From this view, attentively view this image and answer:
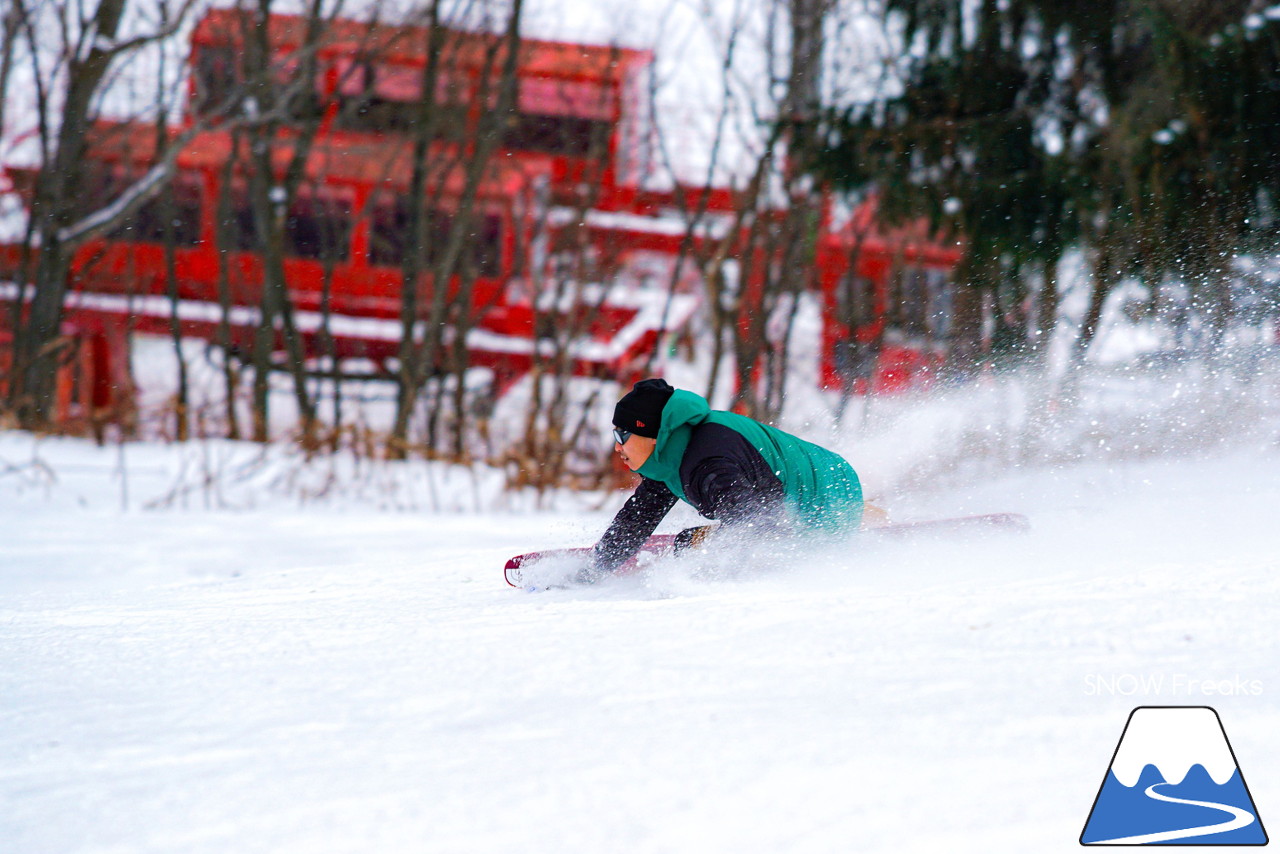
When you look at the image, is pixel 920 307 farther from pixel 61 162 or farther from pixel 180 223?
pixel 180 223

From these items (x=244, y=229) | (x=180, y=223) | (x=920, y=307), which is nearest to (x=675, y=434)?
(x=920, y=307)

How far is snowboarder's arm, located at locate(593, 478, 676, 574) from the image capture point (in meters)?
3.69

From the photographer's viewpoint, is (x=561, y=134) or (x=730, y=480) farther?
(x=561, y=134)

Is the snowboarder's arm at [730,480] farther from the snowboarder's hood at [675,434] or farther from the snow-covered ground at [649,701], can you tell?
the snow-covered ground at [649,701]

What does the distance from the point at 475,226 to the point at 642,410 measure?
10.3 metres

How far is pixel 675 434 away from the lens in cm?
359

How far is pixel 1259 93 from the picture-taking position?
7156 mm

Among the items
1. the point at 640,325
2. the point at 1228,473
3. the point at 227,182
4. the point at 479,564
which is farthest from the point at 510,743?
the point at 640,325

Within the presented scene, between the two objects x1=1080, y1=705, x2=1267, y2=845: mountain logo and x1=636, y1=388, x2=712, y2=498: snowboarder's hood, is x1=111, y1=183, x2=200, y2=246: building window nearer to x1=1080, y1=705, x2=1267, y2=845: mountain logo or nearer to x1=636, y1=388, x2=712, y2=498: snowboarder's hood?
x1=636, y1=388, x2=712, y2=498: snowboarder's hood

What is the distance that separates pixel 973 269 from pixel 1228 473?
119 inches

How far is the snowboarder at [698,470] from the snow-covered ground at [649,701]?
0.52 feet

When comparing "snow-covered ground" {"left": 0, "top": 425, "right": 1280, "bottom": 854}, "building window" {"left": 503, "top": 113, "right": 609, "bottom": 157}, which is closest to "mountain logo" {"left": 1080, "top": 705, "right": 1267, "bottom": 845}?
"snow-covered ground" {"left": 0, "top": 425, "right": 1280, "bottom": 854}

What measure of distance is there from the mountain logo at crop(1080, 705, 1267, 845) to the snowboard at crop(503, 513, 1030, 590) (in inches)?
69.6

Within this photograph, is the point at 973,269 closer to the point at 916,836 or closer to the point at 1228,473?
the point at 1228,473
